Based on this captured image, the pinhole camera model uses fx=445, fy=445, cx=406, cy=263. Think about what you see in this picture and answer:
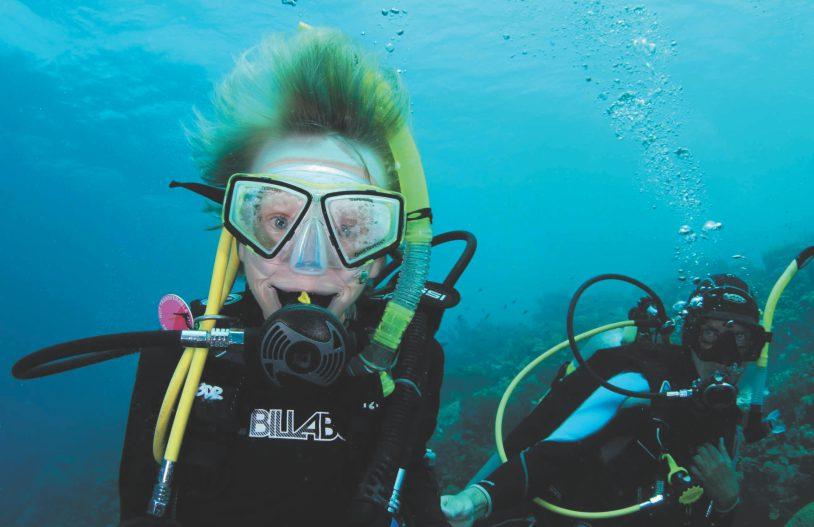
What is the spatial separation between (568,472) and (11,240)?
5426cm

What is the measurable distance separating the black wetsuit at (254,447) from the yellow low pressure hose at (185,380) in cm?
13

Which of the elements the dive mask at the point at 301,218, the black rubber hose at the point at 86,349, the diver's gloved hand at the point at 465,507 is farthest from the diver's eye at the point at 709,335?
the black rubber hose at the point at 86,349

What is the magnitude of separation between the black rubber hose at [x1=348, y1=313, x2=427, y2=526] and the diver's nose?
562 millimetres

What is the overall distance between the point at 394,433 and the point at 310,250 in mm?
868

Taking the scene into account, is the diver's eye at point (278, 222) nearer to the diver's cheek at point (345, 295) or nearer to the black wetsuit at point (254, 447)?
the diver's cheek at point (345, 295)

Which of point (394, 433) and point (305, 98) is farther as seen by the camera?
point (305, 98)

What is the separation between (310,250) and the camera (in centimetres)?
196

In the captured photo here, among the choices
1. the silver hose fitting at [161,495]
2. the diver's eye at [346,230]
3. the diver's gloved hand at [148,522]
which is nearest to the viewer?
the diver's gloved hand at [148,522]

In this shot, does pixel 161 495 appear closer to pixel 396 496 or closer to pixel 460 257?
pixel 396 496

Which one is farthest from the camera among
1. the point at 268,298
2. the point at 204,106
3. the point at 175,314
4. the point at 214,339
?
the point at 204,106

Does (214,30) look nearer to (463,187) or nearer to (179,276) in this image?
(463,187)

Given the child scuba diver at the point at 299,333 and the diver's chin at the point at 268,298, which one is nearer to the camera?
the child scuba diver at the point at 299,333

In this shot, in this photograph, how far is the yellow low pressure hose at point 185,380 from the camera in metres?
1.58

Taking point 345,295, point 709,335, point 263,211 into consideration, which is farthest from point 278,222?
point 709,335
